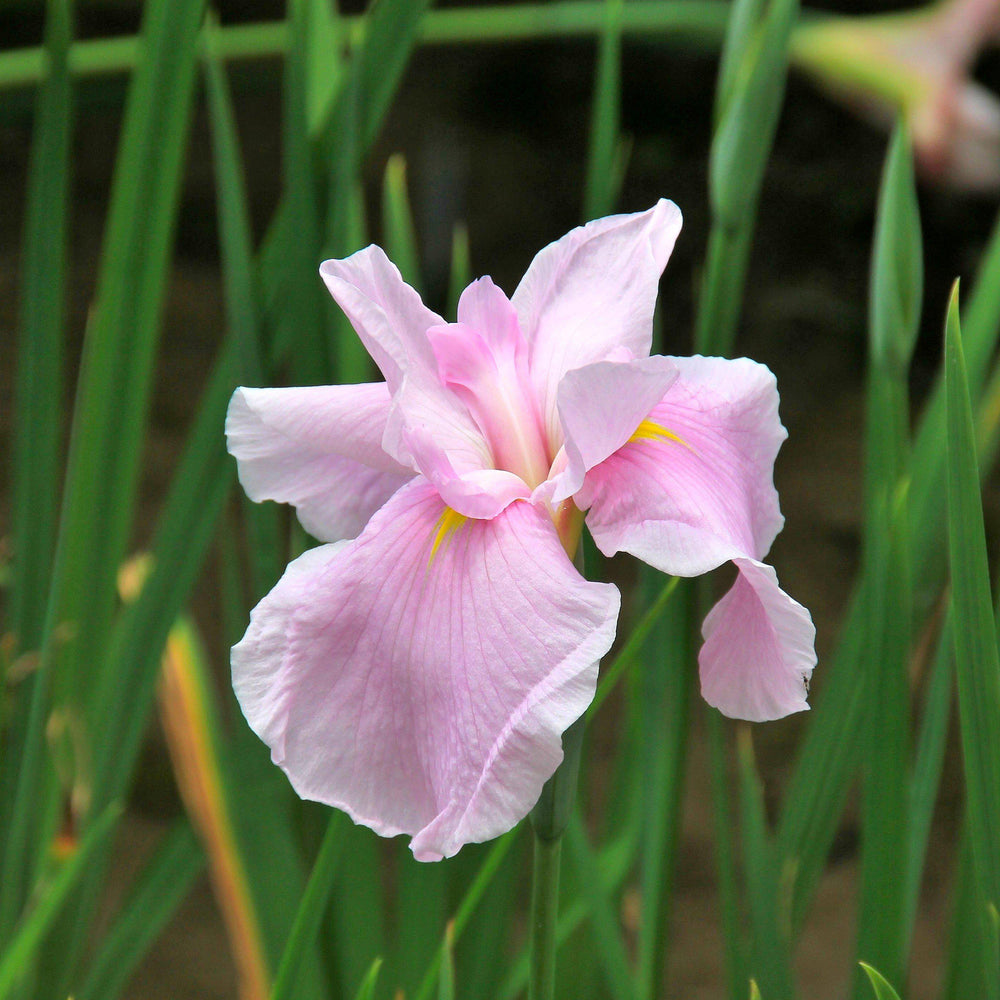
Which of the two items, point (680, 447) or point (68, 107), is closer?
point (680, 447)

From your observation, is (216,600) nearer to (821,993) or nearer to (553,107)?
(821,993)

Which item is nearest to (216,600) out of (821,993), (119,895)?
(119,895)

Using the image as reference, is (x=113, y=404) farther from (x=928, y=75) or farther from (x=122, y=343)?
(x=928, y=75)

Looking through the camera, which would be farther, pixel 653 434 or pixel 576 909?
pixel 576 909

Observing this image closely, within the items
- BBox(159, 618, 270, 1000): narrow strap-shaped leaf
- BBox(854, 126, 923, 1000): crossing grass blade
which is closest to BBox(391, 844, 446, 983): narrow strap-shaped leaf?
BBox(159, 618, 270, 1000): narrow strap-shaped leaf

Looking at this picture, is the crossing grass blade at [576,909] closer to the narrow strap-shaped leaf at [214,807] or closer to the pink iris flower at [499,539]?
the narrow strap-shaped leaf at [214,807]

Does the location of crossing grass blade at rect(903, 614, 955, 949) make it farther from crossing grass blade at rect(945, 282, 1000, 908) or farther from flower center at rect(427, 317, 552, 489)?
flower center at rect(427, 317, 552, 489)

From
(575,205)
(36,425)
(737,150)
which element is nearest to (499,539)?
(737,150)
